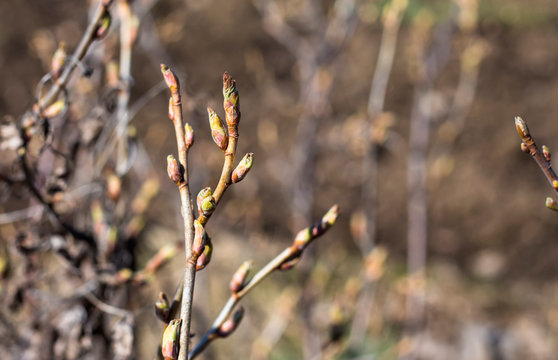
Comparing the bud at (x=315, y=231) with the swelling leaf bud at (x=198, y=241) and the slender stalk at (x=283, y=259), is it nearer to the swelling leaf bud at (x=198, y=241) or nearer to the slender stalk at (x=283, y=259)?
the slender stalk at (x=283, y=259)

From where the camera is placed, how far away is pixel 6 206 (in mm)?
3344

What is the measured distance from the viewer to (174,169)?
542 mm

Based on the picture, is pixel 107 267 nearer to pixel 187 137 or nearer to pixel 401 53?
pixel 187 137

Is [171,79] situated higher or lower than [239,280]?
higher

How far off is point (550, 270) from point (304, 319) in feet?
10.1

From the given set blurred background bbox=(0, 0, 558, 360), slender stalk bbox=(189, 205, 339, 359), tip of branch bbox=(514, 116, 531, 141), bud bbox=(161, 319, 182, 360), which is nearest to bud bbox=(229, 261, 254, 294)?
slender stalk bbox=(189, 205, 339, 359)

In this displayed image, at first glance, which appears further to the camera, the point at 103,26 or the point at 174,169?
the point at 103,26

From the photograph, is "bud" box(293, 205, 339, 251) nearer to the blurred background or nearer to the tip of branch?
the tip of branch

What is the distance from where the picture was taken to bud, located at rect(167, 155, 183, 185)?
0.54 metres

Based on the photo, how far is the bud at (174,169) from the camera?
0.54m

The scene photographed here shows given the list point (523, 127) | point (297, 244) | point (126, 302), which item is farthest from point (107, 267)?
point (523, 127)

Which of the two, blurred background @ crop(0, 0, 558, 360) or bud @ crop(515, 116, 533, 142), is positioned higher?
blurred background @ crop(0, 0, 558, 360)

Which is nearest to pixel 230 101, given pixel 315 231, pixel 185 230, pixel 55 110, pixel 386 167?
pixel 185 230

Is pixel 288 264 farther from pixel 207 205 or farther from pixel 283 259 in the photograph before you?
pixel 207 205
